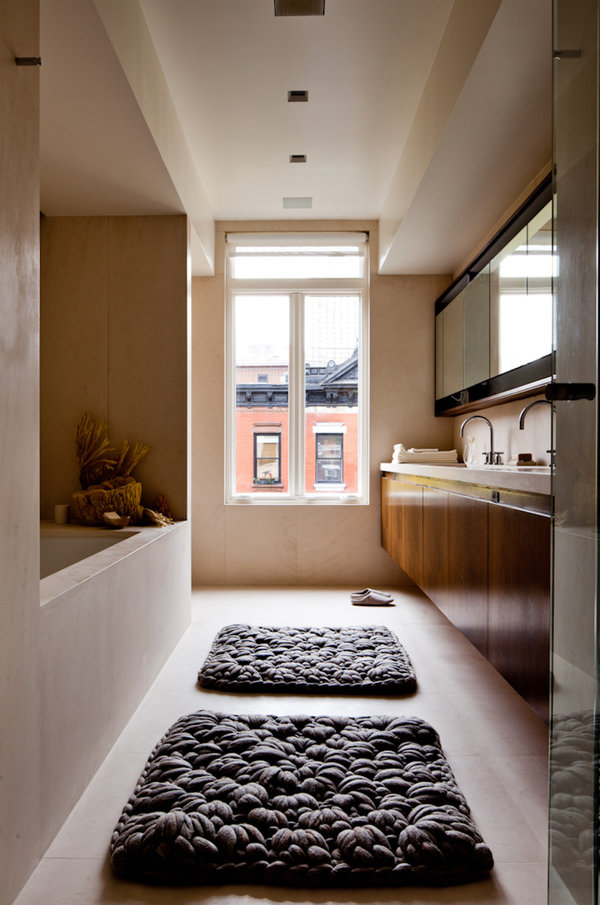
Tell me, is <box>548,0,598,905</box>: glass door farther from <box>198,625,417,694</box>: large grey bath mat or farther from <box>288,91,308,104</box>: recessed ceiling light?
<box>288,91,308,104</box>: recessed ceiling light

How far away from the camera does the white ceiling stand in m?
2.17

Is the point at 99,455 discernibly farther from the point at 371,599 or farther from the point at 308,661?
the point at 371,599

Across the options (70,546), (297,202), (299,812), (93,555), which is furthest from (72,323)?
(299,812)

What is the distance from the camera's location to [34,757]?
147 cm

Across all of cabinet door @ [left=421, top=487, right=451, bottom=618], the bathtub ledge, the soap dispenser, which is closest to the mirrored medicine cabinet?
the soap dispenser

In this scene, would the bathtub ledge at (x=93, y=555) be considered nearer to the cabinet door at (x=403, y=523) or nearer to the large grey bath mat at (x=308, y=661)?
the large grey bath mat at (x=308, y=661)

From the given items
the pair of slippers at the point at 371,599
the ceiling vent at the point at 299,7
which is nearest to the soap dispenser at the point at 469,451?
the pair of slippers at the point at 371,599

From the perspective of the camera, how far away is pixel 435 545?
292cm

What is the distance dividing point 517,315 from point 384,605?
208cm

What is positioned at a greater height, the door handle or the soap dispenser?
the door handle

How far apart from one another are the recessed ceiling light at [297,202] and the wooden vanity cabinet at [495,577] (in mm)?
2356

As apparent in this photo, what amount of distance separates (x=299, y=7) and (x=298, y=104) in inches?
27.5

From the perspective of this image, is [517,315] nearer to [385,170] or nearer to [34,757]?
[385,170]

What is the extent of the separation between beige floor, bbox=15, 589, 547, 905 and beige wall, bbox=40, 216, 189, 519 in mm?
1256
